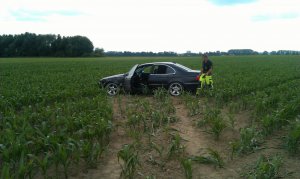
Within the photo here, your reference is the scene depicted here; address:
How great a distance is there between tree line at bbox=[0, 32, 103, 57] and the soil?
283ft

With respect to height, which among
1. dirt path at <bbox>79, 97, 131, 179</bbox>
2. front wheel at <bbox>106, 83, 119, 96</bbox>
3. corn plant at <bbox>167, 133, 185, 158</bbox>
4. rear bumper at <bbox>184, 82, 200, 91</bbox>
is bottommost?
dirt path at <bbox>79, 97, 131, 179</bbox>

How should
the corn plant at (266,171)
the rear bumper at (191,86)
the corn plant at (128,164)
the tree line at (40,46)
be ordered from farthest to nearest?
the tree line at (40,46) < the rear bumper at (191,86) < the corn plant at (128,164) < the corn plant at (266,171)

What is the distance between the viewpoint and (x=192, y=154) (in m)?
6.19

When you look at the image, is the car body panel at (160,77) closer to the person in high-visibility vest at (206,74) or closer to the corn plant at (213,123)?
the person in high-visibility vest at (206,74)

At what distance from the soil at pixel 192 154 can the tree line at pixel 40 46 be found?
8631 cm

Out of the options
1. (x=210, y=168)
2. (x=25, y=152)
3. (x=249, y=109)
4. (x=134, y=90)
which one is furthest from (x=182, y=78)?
(x=25, y=152)

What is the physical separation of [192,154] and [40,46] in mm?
88145

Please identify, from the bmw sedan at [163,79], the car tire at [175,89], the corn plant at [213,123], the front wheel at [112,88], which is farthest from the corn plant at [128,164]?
the front wheel at [112,88]

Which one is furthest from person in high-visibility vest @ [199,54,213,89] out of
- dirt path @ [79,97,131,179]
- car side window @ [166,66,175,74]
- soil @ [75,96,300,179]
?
dirt path @ [79,97,131,179]

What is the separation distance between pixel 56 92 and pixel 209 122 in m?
6.62

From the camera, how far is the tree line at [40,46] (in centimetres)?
8796

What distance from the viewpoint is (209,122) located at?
7914mm

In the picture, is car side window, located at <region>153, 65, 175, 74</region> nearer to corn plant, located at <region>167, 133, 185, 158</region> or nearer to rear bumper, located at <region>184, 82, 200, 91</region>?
rear bumper, located at <region>184, 82, 200, 91</region>

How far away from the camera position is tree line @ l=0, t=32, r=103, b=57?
8796cm
